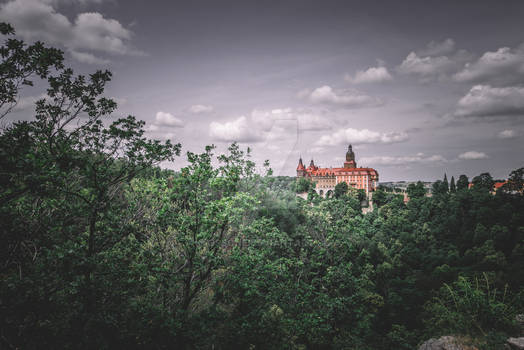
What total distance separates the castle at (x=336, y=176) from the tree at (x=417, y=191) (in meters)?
19.8

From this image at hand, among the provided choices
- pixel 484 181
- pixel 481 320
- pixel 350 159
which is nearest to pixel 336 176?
pixel 350 159

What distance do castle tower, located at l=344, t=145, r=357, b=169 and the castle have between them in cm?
529

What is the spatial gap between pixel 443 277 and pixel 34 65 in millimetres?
41603

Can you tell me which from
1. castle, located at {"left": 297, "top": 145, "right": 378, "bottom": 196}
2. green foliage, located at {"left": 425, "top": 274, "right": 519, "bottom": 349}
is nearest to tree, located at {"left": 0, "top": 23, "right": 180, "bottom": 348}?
green foliage, located at {"left": 425, "top": 274, "right": 519, "bottom": 349}

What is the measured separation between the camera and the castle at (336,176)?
310ft

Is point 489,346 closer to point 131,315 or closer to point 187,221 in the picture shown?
point 187,221

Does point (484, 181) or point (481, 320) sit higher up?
point (484, 181)

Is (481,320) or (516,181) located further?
(516,181)

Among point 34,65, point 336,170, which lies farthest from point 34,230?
point 336,170

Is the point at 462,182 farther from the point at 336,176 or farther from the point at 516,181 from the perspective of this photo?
the point at 336,176

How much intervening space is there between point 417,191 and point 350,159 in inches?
1578

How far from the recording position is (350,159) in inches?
4237

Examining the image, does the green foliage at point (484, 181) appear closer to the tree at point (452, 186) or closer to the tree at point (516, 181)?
the tree at point (452, 186)

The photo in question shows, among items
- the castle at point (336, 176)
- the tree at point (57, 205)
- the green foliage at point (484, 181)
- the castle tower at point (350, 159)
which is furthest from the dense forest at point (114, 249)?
the castle tower at point (350, 159)
